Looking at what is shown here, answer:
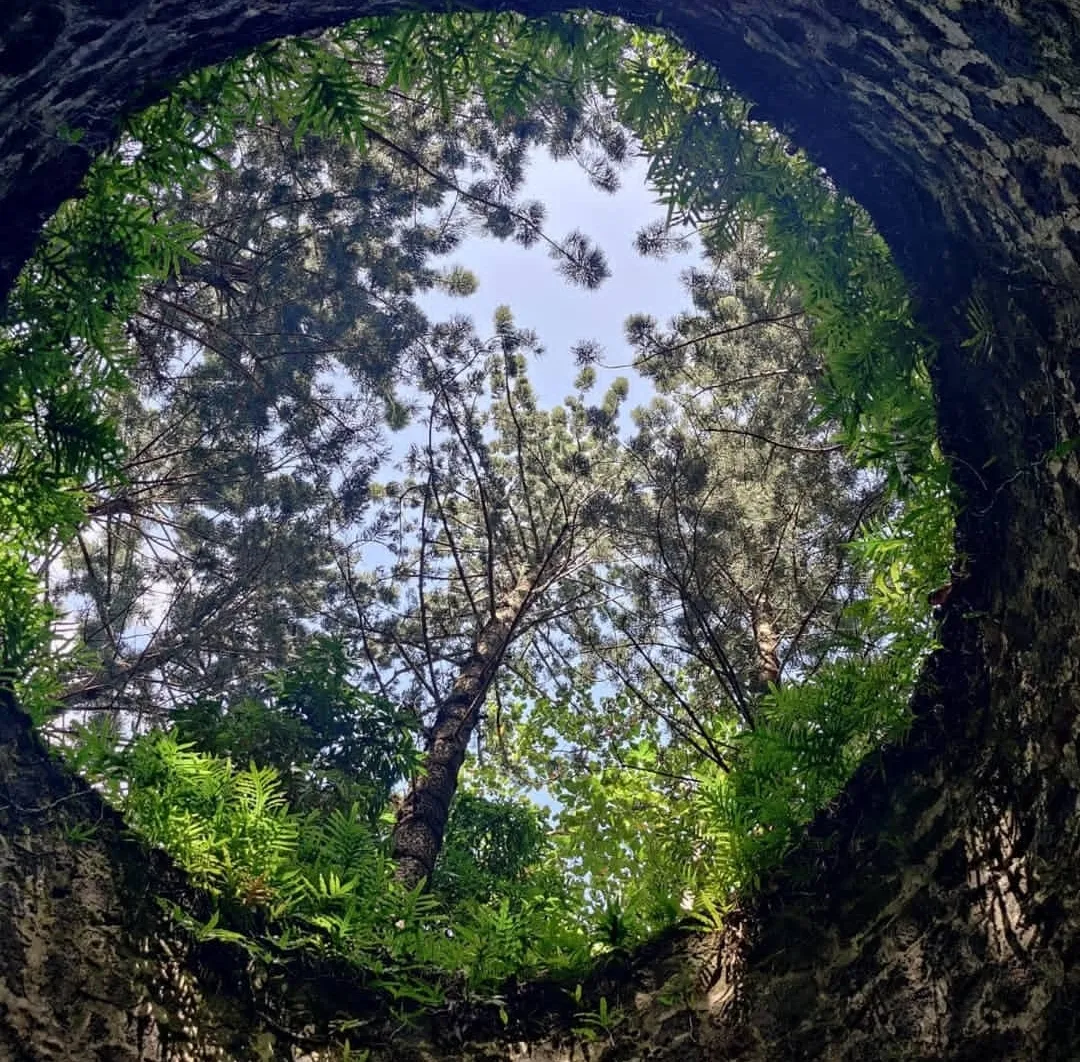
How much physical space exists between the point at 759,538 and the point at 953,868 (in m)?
6.79

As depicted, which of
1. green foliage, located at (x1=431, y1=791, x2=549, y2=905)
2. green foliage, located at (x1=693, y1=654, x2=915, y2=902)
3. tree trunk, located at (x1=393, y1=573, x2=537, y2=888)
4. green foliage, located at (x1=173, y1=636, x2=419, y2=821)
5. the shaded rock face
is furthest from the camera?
green foliage, located at (x1=431, y1=791, x2=549, y2=905)

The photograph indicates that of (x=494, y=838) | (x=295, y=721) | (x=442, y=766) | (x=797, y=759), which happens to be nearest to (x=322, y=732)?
(x=295, y=721)

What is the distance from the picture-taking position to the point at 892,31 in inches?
92.5

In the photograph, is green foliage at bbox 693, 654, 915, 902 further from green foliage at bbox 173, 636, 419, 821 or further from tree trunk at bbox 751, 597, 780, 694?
tree trunk at bbox 751, 597, 780, 694

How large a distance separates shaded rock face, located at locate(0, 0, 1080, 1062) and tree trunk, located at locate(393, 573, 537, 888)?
73.0 inches

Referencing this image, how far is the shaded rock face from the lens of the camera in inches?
74.2

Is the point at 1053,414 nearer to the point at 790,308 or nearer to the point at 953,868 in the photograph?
the point at 953,868

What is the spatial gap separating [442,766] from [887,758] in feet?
12.2

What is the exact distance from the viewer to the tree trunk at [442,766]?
4805 mm

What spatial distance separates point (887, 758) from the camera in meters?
2.33

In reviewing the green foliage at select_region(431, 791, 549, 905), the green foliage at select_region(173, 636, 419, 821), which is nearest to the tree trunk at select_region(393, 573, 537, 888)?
the green foliage at select_region(173, 636, 419, 821)

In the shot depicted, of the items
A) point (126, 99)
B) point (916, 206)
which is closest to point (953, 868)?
point (916, 206)

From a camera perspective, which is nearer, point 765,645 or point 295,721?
point 295,721

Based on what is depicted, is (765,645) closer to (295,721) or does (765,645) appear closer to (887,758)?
(295,721)
